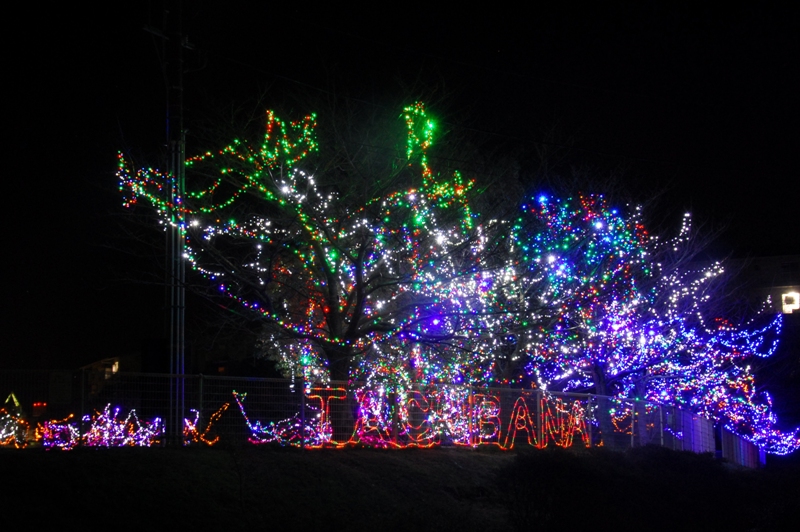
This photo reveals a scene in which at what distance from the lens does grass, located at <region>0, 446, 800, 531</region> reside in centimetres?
865

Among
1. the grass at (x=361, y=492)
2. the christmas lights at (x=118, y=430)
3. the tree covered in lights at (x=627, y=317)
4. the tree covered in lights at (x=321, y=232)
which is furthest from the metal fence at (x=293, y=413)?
the tree covered in lights at (x=627, y=317)

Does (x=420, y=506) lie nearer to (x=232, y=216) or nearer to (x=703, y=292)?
(x=232, y=216)

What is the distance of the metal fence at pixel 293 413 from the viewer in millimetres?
11336

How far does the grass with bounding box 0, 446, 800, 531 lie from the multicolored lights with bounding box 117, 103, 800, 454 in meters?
1.56

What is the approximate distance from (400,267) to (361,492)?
20.6 ft

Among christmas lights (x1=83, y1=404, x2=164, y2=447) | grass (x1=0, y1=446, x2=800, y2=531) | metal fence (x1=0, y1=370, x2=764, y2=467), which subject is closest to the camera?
grass (x1=0, y1=446, x2=800, y2=531)

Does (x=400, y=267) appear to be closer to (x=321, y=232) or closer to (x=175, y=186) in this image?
(x=321, y=232)

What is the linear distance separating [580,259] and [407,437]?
914cm

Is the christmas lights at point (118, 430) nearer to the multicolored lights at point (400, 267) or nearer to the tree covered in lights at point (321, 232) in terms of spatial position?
the multicolored lights at point (400, 267)

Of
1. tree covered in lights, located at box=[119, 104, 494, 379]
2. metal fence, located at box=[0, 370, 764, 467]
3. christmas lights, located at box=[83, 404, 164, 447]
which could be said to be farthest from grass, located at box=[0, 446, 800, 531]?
tree covered in lights, located at box=[119, 104, 494, 379]

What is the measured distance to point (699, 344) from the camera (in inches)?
1066

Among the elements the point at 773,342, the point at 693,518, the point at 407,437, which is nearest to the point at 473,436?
the point at 407,437

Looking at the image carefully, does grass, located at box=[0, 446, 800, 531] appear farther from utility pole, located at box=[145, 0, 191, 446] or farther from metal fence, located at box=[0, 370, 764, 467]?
utility pole, located at box=[145, 0, 191, 446]

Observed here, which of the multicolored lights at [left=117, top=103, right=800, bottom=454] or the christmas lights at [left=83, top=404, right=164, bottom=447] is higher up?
the multicolored lights at [left=117, top=103, right=800, bottom=454]
